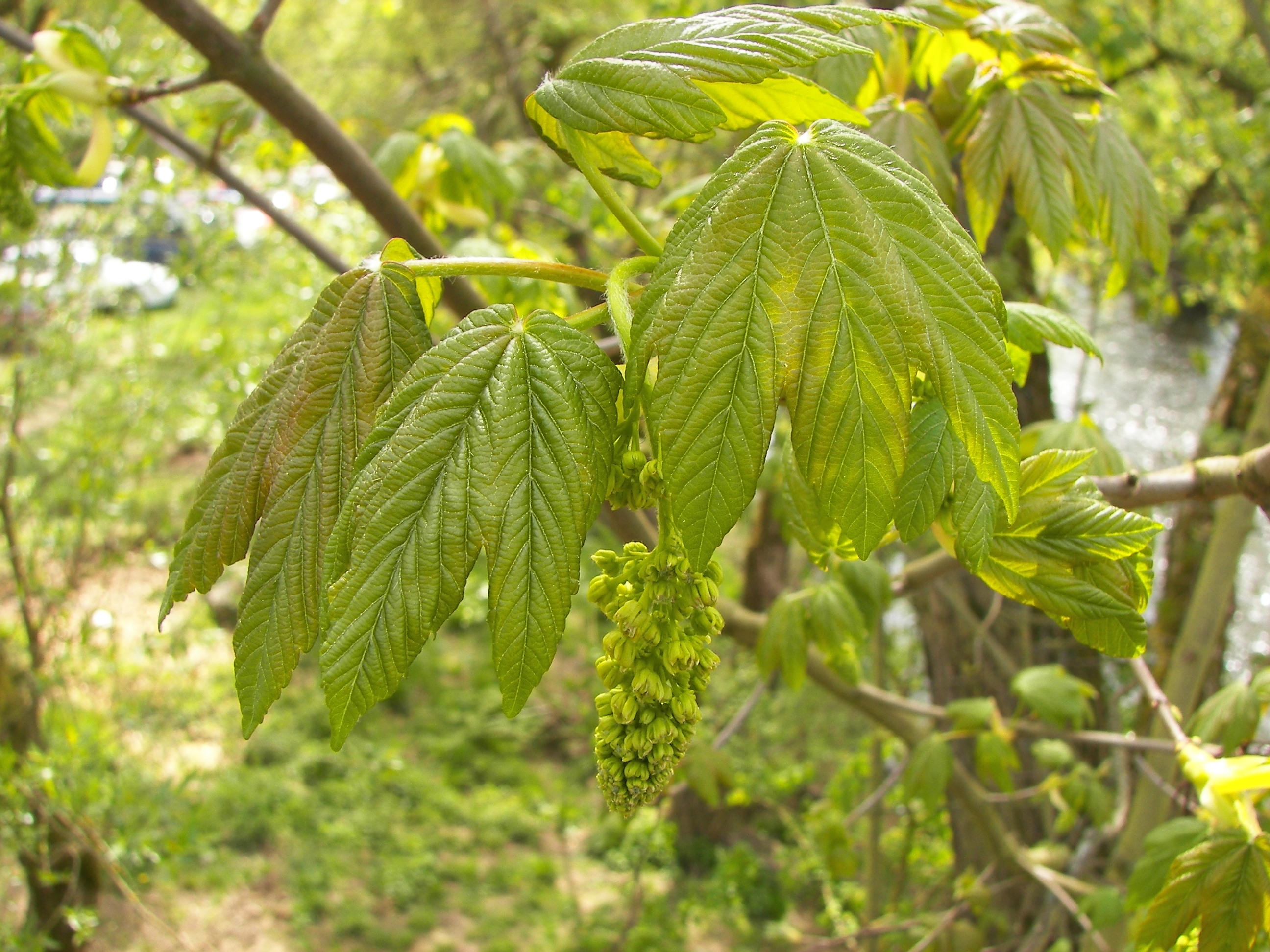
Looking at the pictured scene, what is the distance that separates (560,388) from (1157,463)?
22.8ft

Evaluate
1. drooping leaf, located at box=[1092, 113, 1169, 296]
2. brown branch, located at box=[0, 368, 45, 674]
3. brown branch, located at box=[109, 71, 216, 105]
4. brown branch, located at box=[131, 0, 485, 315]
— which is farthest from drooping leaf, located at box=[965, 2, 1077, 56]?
brown branch, located at box=[0, 368, 45, 674]

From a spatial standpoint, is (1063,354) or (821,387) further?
(1063,354)

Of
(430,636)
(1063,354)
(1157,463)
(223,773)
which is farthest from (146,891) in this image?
(1063,354)

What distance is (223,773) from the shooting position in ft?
18.1

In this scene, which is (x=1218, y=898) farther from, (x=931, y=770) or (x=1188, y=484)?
(x=931, y=770)

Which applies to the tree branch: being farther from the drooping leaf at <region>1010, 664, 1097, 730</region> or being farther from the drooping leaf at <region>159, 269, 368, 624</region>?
the drooping leaf at <region>1010, 664, 1097, 730</region>

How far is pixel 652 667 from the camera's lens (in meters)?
0.87

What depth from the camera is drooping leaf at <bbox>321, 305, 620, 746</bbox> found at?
31.2 inches

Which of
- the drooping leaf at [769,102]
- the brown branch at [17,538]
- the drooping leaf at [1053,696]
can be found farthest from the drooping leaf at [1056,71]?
the brown branch at [17,538]

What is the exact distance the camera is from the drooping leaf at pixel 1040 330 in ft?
3.97

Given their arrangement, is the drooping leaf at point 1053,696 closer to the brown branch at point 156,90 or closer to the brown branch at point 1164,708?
the brown branch at point 1164,708

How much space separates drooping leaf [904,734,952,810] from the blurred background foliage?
0.60 m

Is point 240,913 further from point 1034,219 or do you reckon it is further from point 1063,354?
point 1063,354

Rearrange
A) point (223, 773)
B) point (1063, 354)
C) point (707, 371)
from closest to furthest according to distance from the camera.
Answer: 1. point (707, 371)
2. point (223, 773)
3. point (1063, 354)
